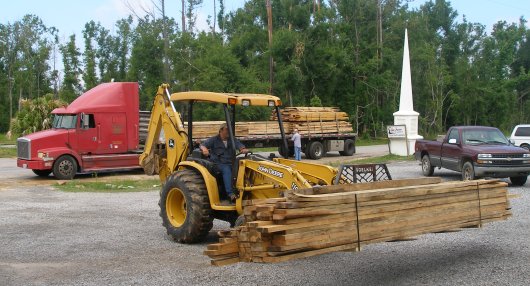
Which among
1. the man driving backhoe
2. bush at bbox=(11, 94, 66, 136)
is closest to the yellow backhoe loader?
the man driving backhoe

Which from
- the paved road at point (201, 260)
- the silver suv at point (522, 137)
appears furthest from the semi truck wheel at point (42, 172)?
the silver suv at point (522, 137)

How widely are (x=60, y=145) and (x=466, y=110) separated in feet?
194

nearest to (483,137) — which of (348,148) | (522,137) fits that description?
(522,137)

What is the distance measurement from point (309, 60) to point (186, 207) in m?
47.3

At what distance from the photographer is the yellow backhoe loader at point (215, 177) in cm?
891

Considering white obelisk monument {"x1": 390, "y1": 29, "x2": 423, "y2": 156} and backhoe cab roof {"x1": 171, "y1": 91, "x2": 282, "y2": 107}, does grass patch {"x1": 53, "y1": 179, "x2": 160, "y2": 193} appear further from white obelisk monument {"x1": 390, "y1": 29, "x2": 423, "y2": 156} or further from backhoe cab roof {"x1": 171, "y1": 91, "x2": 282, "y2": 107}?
white obelisk monument {"x1": 390, "y1": 29, "x2": 423, "y2": 156}

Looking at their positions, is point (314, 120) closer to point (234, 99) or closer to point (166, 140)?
point (166, 140)

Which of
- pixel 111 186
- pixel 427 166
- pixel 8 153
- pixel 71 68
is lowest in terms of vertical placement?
pixel 111 186

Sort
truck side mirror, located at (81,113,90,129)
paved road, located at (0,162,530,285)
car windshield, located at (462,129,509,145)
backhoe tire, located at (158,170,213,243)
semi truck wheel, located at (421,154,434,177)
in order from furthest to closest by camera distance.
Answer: truck side mirror, located at (81,113,90,129) < semi truck wheel, located at (421,154,434,177) < car windshield, located at (462,129,509,145) < backhoe tire, located at (158,170,213,243) < paved road, located at (0,162,530,285)

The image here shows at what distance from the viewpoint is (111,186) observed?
760 inches

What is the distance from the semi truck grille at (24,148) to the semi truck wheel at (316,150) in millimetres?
16369

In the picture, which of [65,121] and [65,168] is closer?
[65,168]

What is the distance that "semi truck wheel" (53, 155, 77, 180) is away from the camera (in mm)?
22141

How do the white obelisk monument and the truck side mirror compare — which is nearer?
the truck side mirror
